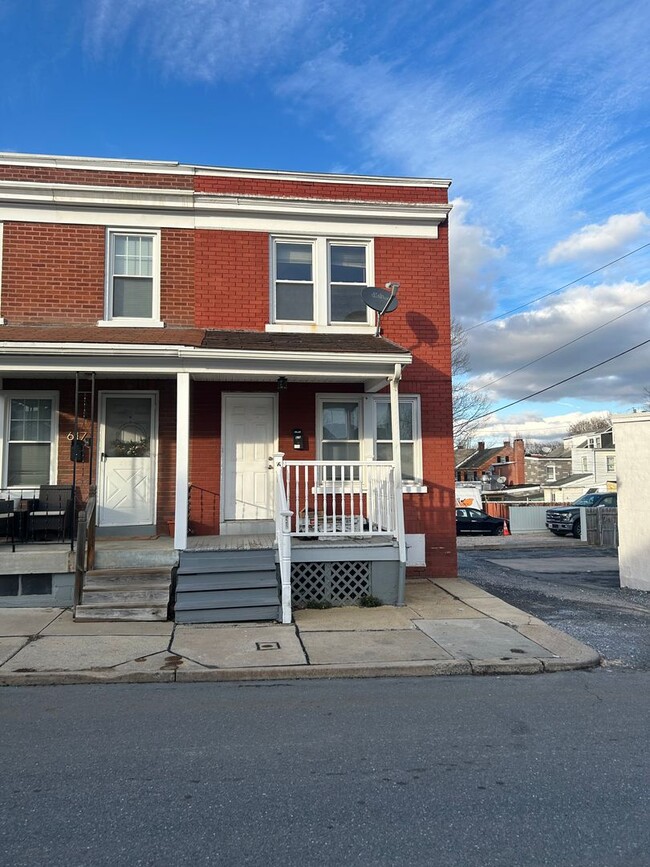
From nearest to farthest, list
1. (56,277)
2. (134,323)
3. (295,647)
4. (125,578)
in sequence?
(295,647) → (125,578) → (56,277) → (134,323)

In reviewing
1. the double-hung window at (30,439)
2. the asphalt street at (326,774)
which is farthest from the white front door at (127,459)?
the asphalt street at (326,774)

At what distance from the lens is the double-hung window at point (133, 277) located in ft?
32.6

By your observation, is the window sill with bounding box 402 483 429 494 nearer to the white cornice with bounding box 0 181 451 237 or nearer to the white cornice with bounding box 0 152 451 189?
the white cornice with bounding box 0 181 451 237

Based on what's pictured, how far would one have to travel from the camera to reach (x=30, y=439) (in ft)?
31.3

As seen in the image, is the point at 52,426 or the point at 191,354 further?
the point at 52,426

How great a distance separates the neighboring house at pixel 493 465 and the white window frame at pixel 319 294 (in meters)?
45.8

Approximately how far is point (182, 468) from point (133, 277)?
375 cm

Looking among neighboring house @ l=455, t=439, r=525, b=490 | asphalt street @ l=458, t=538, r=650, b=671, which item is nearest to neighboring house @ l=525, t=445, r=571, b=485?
neighboring house @ l=455, t=439, r=525, b=490

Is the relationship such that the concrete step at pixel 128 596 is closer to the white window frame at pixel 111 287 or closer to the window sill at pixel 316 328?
the white window frame at pixel 111 287

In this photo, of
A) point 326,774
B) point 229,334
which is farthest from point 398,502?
point 326,774

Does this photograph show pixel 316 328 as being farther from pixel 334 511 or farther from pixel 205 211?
pixel 334 511

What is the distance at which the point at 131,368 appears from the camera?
8148mm

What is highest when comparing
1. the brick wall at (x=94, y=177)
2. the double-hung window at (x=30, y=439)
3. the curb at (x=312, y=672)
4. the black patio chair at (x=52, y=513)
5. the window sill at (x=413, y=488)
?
the brick wall at (x=94, y=177)

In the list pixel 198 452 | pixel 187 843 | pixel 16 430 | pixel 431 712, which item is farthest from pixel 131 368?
pixel 187 843
